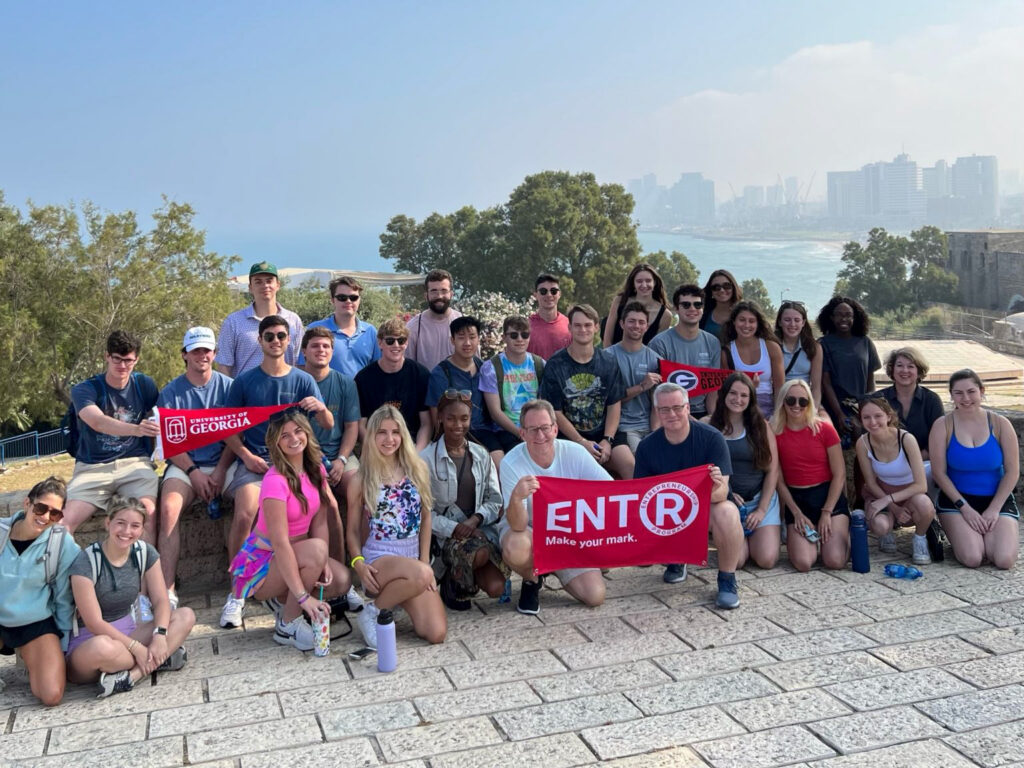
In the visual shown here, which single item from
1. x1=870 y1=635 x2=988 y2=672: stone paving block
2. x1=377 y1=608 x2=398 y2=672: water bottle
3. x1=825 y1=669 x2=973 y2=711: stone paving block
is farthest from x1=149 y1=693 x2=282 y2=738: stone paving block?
x1=870 y1=635 x2=988 y2=672: stone paving block

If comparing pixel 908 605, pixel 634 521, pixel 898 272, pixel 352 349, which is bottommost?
pixel 908 605

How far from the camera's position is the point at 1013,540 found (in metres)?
7.39

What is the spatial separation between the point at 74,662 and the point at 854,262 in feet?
333

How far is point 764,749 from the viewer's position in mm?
4629

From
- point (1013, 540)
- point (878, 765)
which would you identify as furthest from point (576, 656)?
point (1013, 540)

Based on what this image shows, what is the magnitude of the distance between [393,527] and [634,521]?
1.76 m

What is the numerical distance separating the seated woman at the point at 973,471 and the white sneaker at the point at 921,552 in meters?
0.22

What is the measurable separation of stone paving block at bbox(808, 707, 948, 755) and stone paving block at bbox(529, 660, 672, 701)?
3.28ft

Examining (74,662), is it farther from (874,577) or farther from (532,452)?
(874,577)

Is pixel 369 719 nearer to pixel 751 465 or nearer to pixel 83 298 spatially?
pixel 751 465

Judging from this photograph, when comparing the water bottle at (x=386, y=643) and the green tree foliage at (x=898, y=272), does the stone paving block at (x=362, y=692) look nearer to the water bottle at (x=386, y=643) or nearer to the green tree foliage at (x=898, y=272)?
the water bottle at (x=386, y=643)

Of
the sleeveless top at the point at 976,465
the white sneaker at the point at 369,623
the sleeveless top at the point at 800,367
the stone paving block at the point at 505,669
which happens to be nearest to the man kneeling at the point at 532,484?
the stone paving block at the point at 505,669

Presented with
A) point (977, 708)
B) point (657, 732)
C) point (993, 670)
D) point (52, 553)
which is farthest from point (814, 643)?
point (52, 553)

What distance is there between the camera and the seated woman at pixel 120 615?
5.49m
